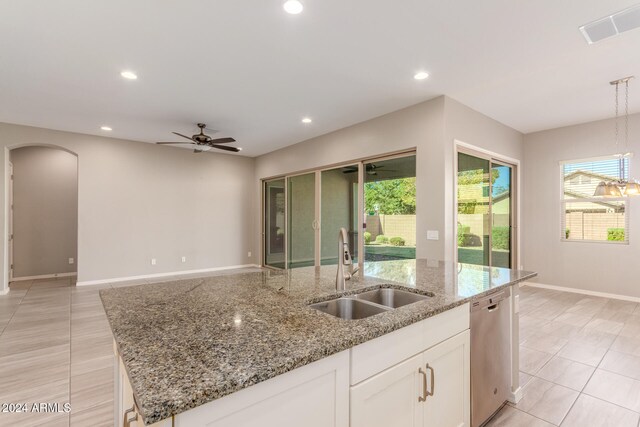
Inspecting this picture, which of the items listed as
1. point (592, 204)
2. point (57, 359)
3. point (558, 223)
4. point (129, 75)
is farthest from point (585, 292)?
point (129, 75)

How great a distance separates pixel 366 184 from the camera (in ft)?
17.0

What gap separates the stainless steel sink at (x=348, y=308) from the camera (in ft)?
5.46

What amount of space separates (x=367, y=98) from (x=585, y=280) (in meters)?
4.90

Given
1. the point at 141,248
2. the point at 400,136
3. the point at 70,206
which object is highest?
the point at 400,136

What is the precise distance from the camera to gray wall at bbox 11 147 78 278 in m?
6.35

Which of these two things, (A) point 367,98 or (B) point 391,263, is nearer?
(B) point 391,263

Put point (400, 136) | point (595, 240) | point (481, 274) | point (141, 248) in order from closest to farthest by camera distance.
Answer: point (481, 274) < point (400, 136) < point (595, 240) < point (141, 248)

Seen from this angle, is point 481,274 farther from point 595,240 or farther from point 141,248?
point 141,248

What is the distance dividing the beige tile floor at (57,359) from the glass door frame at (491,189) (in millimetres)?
4055

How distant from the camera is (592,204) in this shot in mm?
5160

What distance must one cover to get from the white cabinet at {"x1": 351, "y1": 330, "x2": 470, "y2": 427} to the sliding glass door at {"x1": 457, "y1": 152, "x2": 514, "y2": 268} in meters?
2.92

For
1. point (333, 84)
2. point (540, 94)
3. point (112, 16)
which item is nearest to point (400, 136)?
point (333, 84)

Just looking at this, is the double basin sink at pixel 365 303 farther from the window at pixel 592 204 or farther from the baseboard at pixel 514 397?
the window at pixel 592 204

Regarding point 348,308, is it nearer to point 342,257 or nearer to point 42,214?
point 342,257
